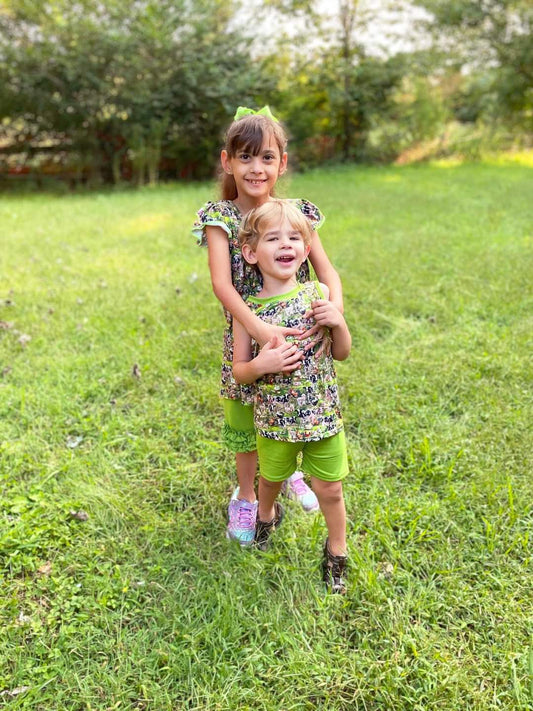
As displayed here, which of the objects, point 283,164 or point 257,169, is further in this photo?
point 283,164

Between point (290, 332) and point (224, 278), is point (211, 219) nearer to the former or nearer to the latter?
point (224, 278)

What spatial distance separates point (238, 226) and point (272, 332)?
0.39 m

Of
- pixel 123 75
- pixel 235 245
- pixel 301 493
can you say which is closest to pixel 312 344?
pixel 235 245

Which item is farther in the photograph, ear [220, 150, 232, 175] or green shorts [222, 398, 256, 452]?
green shorts [222, 398, 256, 452]

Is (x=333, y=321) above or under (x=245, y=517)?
above

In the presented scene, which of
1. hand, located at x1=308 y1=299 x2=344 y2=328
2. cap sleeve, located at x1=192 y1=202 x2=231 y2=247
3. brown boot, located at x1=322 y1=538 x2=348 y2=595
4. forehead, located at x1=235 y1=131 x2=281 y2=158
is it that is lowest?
brown boot, located at x1=322 y1=538 x2=348 y2=595

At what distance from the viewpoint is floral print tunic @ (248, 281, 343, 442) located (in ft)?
5.26

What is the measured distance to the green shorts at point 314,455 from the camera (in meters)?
1.68

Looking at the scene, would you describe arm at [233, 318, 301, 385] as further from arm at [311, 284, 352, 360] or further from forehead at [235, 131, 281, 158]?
forehead at [235, 131, 281, 158]

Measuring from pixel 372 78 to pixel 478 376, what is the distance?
542 inches

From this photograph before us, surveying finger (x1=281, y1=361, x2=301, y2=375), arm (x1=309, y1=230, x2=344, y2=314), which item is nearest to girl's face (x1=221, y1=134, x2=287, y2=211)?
arm (x1=309, y1=230, x2=344, y2=314)

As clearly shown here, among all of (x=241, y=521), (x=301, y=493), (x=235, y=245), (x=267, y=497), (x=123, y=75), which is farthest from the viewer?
(x=123, y=75)

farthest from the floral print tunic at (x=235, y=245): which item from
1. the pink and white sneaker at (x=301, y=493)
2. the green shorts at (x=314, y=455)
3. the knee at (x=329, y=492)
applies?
the pink and white sneaker at (x=301, y=493)

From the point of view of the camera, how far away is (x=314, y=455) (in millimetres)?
1692
